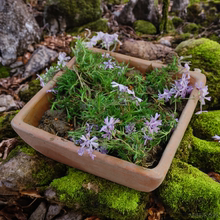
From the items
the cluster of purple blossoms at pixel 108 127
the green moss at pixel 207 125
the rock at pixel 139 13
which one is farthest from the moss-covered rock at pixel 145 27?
the cluster of purple blossoms at pixel 108 127

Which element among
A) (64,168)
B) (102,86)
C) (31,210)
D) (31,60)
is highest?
(102,86)

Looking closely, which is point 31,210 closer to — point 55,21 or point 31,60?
point 31,60

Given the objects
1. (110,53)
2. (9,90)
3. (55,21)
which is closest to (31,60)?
(9,90)

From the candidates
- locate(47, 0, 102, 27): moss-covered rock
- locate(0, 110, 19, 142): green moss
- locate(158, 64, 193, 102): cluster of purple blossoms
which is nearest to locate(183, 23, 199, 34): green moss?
locate(47, 0, 102, 27): moss-covered rock

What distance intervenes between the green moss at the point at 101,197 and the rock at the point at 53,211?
0.14 meters

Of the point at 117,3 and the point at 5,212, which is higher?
the point at 117,3

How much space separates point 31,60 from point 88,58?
149 cm

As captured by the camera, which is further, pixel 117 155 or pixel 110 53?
pixel 110 53

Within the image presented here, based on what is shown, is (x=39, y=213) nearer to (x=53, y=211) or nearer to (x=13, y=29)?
(x=53, y=211)

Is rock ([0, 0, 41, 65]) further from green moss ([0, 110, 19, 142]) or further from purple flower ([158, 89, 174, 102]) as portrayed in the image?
purple flower ([158, 89, 174, 102])

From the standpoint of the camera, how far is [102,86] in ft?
7.60

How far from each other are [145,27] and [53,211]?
327cm

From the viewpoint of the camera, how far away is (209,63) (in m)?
2.91

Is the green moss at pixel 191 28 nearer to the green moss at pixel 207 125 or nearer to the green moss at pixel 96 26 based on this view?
the green moss at pixel 96 26
